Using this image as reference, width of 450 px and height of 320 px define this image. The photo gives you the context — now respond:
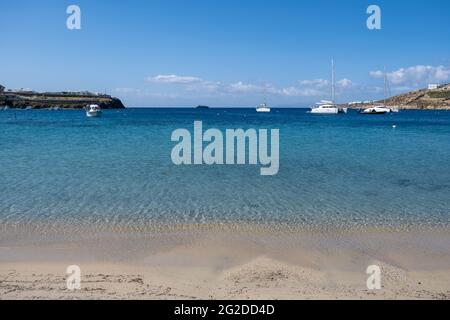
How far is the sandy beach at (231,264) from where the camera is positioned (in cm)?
738

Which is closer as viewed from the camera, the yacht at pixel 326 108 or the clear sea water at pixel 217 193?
the clear sea water at pixel 217 193

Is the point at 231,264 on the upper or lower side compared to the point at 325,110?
lower

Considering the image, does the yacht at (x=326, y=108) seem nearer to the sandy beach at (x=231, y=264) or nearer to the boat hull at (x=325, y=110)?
the boat hull at (x=325, y=110)

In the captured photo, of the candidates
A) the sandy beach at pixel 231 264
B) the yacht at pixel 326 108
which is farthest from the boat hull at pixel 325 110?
the sandy beach at pixel 231 264

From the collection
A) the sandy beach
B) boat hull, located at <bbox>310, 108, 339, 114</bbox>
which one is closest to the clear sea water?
the sandy beach

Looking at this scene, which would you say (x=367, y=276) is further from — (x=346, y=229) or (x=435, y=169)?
(x=435, y=169)

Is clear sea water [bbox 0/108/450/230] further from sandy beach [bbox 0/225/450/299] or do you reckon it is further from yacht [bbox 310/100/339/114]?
yacht [bbox 310/100/339/114]

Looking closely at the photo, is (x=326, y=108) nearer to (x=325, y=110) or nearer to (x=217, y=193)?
(x=325, y=110)

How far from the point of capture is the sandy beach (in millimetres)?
7375

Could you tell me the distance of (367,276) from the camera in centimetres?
836

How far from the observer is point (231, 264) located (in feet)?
29.7

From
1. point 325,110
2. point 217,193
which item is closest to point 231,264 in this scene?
point 217,193

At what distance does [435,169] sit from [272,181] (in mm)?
10585

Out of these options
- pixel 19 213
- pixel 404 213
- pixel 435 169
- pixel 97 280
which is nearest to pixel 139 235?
pixel 97 280
